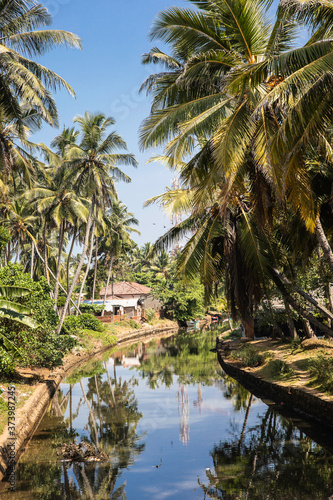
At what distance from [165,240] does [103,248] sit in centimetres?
3749

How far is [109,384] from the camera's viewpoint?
21391 millimetres

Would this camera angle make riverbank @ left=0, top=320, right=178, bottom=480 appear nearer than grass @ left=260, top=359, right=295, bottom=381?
Yes

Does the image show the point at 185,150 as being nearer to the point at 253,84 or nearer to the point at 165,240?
the point at 253,84

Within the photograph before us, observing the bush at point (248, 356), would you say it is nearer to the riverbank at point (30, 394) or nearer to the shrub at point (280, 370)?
the shrub at point (280, 370)

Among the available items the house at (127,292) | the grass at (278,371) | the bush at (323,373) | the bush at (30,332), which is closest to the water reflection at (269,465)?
the bush at (323,373)

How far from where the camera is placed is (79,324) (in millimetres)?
31172

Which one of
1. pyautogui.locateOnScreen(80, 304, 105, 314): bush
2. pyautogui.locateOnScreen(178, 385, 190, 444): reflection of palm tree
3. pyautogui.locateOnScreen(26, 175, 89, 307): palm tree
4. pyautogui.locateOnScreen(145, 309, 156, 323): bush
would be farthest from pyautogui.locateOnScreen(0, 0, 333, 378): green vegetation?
pyautogui.locateOnScreen(145, 309, 156, 323): bush

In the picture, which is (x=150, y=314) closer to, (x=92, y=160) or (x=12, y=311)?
(x=92, y=160)

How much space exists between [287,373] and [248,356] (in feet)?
17.7

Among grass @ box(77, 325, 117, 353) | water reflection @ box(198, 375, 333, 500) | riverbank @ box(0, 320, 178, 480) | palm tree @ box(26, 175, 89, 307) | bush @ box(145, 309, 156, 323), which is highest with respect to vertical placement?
palm tree @ box(26, 175, 89, 307)

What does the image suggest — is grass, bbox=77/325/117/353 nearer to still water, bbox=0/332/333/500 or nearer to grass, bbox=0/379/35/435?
still water, bbox=0/332/333/500

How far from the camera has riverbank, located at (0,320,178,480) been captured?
422 inches

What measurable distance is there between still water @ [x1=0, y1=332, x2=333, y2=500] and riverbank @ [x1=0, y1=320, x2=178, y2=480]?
1.18 feet

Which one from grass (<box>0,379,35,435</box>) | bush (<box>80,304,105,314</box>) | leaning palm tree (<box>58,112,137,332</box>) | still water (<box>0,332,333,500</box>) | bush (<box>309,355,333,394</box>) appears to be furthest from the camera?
bush (<box>80,304,105,314</box>)
